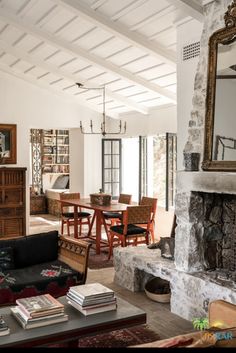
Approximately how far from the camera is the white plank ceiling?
17.3 ft

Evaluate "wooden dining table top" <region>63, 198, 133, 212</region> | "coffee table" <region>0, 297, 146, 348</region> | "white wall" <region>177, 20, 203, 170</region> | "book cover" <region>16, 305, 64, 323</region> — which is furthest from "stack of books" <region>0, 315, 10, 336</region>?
"wooden dining table top" <region>63, 198, 133, 212</region>

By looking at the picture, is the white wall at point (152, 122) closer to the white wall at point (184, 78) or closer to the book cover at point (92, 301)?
the white wall at point (184, 78)

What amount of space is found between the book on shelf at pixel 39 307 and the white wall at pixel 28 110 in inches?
232

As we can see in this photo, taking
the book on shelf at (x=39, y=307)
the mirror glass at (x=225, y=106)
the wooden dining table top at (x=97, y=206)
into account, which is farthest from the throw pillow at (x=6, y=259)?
the wooden dining table top at (x=97, y=206)

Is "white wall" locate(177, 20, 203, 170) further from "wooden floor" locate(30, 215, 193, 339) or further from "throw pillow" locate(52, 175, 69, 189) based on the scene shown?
"throw pillow" locate(52, 175, 69, 189)

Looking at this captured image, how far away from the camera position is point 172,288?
14.8 feet

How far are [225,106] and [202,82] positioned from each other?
1.31 feet

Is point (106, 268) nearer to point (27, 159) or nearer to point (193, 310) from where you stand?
point (193, 310)

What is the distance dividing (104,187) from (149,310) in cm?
630

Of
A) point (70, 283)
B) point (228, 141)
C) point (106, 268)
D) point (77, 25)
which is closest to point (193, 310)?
point (70, 283)

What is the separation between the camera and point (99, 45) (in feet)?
21.5

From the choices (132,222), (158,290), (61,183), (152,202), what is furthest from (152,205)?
(61,183)

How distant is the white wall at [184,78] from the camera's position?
5.03 m

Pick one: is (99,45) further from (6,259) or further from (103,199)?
(6,259)
